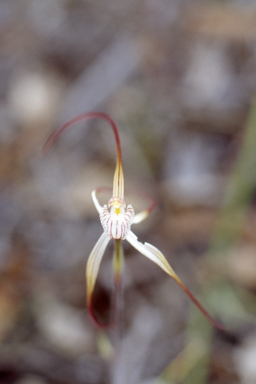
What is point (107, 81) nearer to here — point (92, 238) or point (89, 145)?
point (89, 145)

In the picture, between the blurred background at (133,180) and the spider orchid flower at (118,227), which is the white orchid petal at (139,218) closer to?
the spider orchid flower at (118,227)

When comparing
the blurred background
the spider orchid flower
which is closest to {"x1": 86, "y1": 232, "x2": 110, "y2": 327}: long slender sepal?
the spider orchid flower

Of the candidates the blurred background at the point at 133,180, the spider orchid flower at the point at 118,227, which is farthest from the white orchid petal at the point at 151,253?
the blurred background at the point at 133,180

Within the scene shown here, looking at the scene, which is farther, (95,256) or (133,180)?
(133,180)

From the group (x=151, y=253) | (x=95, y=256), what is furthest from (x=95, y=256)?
(x=151, y=253)

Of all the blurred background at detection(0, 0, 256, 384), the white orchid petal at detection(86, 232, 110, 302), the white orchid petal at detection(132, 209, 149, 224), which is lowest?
the white orchid petal at detection(86, 232, 110, 302)

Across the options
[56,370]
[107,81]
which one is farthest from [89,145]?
[56,370]

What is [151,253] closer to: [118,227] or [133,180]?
[118,227]

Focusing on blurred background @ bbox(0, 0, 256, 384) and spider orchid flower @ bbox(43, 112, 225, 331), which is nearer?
spider orchid flower @ bbox(43, 112, 225, 331)

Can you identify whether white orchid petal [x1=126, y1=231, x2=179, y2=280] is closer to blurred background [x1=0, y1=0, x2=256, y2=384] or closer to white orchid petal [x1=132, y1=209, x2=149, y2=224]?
white orchid petal [x1=132, y1=209, x2=149, y2=224]
